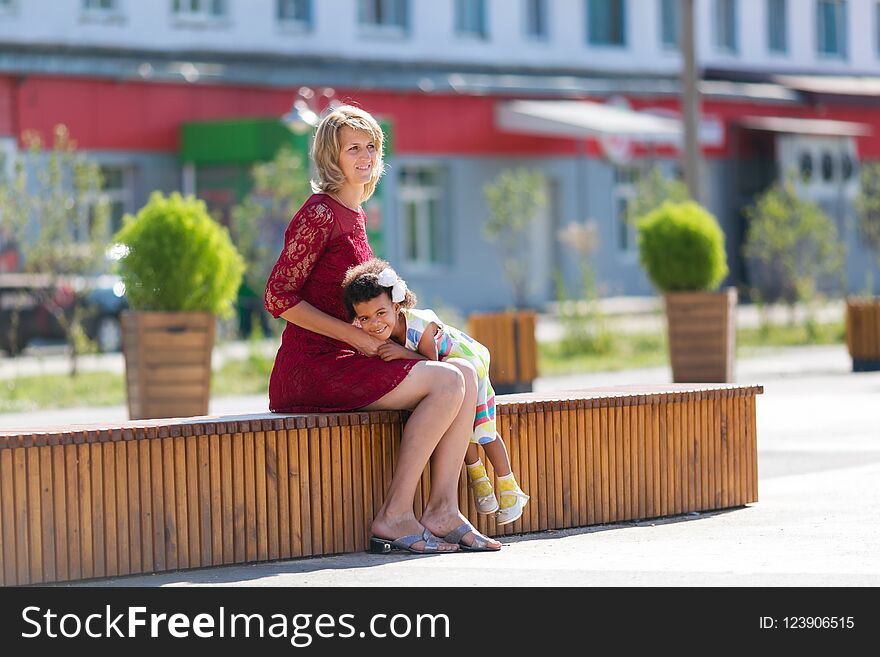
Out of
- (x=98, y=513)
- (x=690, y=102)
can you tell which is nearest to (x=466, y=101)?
(x=690, y=102)

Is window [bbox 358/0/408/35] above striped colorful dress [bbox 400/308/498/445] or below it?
above

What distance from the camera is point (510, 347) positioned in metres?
19.6

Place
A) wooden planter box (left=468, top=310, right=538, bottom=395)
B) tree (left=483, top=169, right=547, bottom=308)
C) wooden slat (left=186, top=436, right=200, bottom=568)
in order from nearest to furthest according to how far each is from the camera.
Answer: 1. wooden slat (left=186, top=436, right=200, bottom=568)
2. wooden planter box (left=468, top=310, right=538, bottom=395)
3. tree (left=483, top=169, right=547, bottom=308)

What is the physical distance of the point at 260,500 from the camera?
8109 mm

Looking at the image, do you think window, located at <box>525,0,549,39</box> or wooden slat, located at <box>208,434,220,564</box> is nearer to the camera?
wooden slat, located at <box>208,434,220,564</box>

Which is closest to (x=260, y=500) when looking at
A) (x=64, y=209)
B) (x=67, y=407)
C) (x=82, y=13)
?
(x=67, y=407)

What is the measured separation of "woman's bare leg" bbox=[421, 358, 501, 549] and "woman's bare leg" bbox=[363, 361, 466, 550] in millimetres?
31

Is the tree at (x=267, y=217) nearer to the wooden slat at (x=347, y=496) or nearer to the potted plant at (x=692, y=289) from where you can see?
the potted plant at (x=692, y=289)

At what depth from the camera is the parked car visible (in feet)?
83.5

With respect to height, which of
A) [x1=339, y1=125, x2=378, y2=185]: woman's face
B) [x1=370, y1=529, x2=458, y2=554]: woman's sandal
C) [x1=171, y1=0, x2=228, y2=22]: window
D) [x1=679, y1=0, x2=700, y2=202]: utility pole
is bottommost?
[x1=370, y1=529, x2=458, y2=554]: woman's sandal

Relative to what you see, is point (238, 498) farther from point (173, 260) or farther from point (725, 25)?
point (725, 25)

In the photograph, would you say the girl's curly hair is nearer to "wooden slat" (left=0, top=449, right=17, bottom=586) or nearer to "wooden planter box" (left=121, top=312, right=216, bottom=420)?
"wooden slat" (left=0, top=449, right=17, bottom=586)

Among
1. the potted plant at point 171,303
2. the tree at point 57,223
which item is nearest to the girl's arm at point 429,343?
the potted plant at point 171,303

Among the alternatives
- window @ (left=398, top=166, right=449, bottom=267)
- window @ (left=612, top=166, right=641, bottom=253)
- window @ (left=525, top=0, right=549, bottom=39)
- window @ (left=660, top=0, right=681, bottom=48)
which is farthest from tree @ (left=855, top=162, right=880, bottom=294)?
window @ (left=660, top=0, right=681, bottom=48)
